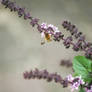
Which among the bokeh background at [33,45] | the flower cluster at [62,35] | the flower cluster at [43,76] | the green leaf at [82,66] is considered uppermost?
the bokeh background at [33,45]

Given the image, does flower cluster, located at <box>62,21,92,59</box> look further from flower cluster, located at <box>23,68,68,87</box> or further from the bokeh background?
the bokeh background

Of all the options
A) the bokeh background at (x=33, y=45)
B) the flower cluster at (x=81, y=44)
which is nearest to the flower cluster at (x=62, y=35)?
the flower cluster at (x=81, y=44)

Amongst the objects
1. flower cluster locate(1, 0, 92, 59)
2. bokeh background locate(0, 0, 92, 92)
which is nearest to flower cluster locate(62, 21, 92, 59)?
flower cluster locate(1, 0, 92, 59)

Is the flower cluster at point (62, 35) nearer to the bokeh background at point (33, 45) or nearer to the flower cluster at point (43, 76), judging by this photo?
the flower cluster at point (43, 76)

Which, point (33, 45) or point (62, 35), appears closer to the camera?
point (62, 35)

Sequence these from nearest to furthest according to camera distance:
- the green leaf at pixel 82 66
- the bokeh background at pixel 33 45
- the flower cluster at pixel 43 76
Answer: the flower cluster at pixel 43 76, the green leaf at pixel 82 66, the bokeh background at pixel 33 45

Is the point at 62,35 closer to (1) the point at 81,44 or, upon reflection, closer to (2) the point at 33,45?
(1) the point at 81,44

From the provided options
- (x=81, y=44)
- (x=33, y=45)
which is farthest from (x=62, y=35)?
(x=33, y=45)

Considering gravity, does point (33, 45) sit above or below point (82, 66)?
above

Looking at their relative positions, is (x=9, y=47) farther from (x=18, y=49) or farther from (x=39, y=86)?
(x=39, y=86)
